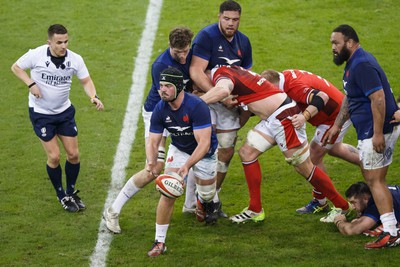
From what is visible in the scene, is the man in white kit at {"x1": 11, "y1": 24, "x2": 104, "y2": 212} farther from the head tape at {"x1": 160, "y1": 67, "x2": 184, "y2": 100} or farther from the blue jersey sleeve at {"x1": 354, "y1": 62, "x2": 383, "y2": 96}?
the blue jersey sleeve at {"x1": 354, "y1": 62, "x2": 383, "y2": 96}

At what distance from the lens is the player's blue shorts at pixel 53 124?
37.9ft

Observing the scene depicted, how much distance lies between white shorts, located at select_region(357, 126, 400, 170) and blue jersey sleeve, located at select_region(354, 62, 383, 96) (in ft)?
1.96

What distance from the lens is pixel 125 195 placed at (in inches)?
437

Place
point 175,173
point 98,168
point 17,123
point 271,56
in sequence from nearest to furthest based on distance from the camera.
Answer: point 175,173
point 98,168
point 17,123
point 271,56

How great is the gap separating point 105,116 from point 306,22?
16.4ft

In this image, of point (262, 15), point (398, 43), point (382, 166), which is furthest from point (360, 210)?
point (262, 15)

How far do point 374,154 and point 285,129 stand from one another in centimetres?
125

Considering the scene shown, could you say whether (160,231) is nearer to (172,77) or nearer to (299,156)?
(172,77)

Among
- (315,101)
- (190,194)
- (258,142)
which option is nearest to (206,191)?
(190,194)

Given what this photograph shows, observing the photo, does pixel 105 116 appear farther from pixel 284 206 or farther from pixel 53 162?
pixel 284 206

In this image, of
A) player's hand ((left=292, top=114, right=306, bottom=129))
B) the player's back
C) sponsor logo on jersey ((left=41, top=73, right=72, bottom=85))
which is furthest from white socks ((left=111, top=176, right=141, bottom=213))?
the player's back

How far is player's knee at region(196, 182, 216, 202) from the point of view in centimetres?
1080

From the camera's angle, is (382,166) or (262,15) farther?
(262,15)

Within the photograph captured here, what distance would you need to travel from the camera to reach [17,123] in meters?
14.5
